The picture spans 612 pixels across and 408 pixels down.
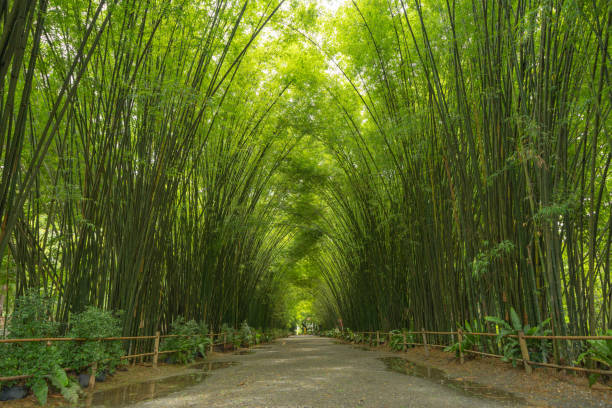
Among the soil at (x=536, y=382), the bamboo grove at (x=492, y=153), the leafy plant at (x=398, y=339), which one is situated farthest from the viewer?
the leafy plant at (x=398, y=339)

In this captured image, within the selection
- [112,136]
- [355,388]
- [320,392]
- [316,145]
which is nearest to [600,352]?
[355,388]

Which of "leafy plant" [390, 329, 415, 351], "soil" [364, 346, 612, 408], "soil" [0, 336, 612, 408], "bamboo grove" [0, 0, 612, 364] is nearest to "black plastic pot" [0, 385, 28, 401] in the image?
"soil" [0, 336, 612, 408]

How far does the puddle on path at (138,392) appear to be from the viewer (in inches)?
119

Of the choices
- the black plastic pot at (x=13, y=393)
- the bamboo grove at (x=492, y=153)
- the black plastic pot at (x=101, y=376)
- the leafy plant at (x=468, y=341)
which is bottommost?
the black plastic pot at (x=101, y=376)

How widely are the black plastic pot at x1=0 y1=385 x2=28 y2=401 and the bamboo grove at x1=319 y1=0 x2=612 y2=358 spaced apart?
3.96m

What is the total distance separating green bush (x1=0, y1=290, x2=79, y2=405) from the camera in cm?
289

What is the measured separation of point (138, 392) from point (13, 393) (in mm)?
946

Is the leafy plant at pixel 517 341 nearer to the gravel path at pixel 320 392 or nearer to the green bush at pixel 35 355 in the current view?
the gravel path at pixel 320 392

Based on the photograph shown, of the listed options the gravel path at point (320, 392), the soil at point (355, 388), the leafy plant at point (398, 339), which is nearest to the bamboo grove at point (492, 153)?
the leafy plant at point (398, 339)

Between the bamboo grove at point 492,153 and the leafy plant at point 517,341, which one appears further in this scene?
the leafy plant at point 517,341

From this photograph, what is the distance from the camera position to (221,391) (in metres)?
3.43

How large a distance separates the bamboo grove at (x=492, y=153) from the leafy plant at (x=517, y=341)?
0.13 m

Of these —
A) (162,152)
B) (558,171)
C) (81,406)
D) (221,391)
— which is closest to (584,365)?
(558,171)

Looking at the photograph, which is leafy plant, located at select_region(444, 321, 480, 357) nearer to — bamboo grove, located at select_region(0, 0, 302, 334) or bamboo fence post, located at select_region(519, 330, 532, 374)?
bamboo fence post, located at select_region(519, 330, 532, 374)
